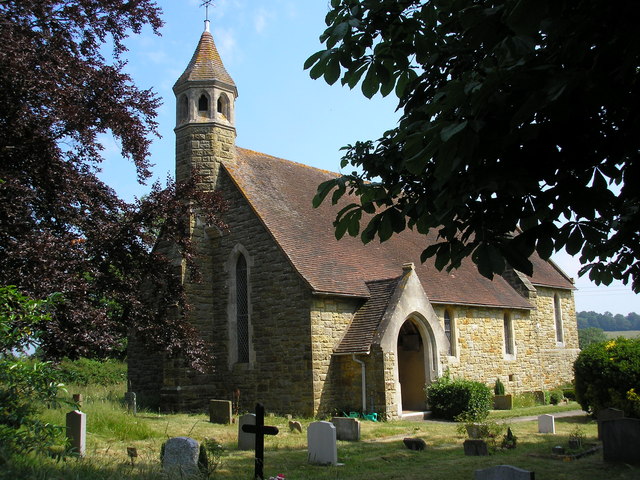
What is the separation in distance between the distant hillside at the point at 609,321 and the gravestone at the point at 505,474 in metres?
192

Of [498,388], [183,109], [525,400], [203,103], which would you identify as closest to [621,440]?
[498,388]

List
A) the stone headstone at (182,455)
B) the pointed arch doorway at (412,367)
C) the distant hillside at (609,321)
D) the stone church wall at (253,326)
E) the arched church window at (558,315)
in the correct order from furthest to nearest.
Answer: the distant hillside at (609,321)
the arched church window at (558,315)
the pointed arch doorway at (412,367)
the stone church wall at (253,326)
the stone headstone at (182,455)

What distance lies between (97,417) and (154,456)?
3106 millimetres

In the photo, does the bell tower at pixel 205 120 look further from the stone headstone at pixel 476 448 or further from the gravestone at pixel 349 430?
the stone headstone at pixel 476 448

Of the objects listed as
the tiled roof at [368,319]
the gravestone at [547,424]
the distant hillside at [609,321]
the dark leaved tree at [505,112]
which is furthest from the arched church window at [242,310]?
the distant hillside at [609,321]

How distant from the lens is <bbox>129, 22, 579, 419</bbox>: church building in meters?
17.2

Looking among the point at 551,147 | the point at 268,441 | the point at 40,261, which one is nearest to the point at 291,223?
the point at 268,441

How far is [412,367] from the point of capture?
20.9 metres

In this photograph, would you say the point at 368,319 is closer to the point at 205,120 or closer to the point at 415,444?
the point at 415,444

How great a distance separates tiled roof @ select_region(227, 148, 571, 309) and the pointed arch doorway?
156 cm

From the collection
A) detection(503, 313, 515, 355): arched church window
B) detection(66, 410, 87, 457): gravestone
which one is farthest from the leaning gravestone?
detection(503, 313, 515, 355): arched church window

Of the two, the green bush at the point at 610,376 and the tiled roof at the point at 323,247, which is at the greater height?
the tiled roof at the point at 323,247

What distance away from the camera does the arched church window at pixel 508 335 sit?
23562 millimetres

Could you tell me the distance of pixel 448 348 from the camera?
63.3 feet
